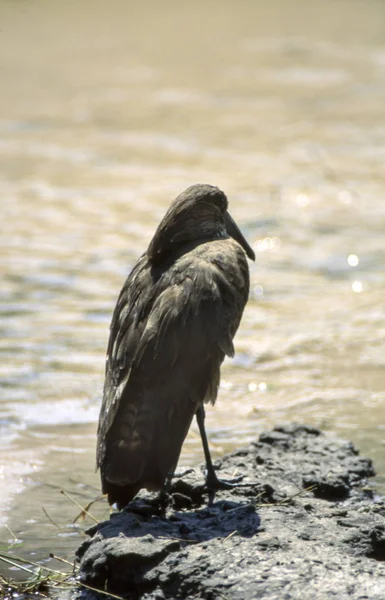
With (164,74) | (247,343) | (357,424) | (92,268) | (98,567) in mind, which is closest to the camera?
(98,567)

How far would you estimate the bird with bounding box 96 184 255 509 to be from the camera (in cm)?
484

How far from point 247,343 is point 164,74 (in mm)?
10220

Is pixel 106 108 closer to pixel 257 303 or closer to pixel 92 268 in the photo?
pixel 92 268

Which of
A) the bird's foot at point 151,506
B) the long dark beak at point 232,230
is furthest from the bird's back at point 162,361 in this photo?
the long dark beak at point 232,230

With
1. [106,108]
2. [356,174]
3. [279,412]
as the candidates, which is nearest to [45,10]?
[106,108]

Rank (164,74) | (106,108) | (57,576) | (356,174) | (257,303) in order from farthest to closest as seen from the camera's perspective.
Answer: (164,74) → (106,108) → (356,174) → (257,303) → (57,576)

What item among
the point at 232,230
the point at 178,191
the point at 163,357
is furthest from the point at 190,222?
the point at 178,191

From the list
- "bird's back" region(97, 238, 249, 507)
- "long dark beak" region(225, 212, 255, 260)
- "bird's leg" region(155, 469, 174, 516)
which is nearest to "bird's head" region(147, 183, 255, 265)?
"long dark beak" region(225, 212, 255, 260)

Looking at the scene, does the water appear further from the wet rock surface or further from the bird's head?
the bird's head

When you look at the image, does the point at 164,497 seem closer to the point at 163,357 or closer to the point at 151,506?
the point at 151,506

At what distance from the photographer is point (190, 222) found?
6113mm

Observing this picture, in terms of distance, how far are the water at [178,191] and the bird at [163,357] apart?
802 mm

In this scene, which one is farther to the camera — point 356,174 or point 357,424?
point 356,174

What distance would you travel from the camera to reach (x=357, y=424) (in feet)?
23.4
